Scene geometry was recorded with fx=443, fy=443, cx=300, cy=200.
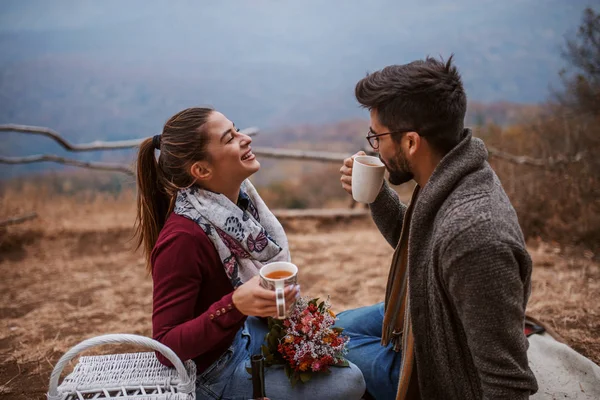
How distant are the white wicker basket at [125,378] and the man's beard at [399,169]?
1.10m

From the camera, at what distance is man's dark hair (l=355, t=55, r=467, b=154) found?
166 cm

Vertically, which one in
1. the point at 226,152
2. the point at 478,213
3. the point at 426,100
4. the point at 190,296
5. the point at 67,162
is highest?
the point at 426,100

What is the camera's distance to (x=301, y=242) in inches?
220

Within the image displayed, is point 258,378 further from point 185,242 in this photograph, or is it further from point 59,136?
point 59,136

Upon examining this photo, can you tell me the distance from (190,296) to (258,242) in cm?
42

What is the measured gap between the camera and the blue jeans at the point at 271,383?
1.82 meters

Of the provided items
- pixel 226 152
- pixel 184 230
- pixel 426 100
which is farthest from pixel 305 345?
pixel 426 100

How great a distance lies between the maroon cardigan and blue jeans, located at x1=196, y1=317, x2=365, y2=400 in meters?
0.05

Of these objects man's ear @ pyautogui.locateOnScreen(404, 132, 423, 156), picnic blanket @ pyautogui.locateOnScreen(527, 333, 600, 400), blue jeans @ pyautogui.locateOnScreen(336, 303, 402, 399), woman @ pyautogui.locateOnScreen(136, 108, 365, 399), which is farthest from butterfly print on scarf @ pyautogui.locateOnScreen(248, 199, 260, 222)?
picnic blanket @ pyautogui.locateOnScreen(527, 333, 600, 400)

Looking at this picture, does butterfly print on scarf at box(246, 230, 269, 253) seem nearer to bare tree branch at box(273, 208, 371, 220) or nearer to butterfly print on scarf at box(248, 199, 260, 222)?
butterfly print on scarf at box(248, 199, 260, 222)

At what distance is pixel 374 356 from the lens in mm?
2139

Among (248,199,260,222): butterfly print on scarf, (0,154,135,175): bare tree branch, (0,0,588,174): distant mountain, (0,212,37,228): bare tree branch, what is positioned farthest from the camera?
(0,0,588,174): distant mountain

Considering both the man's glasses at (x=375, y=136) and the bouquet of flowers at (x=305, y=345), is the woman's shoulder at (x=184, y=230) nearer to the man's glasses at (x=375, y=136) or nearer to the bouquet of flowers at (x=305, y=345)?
the bouquet of flowers at (x=305, y=345)

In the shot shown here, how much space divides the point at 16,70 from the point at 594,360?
48088mm
